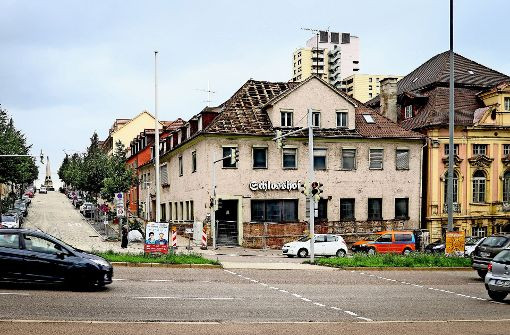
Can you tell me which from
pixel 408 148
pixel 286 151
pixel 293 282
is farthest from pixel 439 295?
pixel 408 148

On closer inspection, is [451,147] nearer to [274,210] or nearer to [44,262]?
[274,210]

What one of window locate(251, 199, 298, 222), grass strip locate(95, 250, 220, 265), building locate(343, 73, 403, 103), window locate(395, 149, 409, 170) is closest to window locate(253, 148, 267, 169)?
window locate(251, 199, 298, 222)

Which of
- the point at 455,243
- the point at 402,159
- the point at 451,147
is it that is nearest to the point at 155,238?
the point at 455,243

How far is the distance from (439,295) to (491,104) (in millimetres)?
36927

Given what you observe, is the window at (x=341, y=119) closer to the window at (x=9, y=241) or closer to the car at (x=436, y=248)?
the car at (x=436, y=248)

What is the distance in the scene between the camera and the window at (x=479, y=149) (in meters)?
53.5

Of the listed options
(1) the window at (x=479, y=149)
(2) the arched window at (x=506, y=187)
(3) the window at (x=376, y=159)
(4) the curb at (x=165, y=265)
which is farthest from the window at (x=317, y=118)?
(4) the curb at (x=165, y=265)

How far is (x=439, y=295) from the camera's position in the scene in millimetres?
20547

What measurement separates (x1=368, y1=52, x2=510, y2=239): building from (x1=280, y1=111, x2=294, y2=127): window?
11.0m

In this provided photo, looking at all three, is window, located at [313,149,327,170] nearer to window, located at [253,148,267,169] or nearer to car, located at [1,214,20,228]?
window, located at [253,148,267,169]

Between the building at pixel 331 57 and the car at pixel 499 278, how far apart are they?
157 meters

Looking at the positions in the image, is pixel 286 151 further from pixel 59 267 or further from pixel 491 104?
pixel 59 267

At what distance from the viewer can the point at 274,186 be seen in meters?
47.9

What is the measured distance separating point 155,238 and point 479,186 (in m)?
32.4
